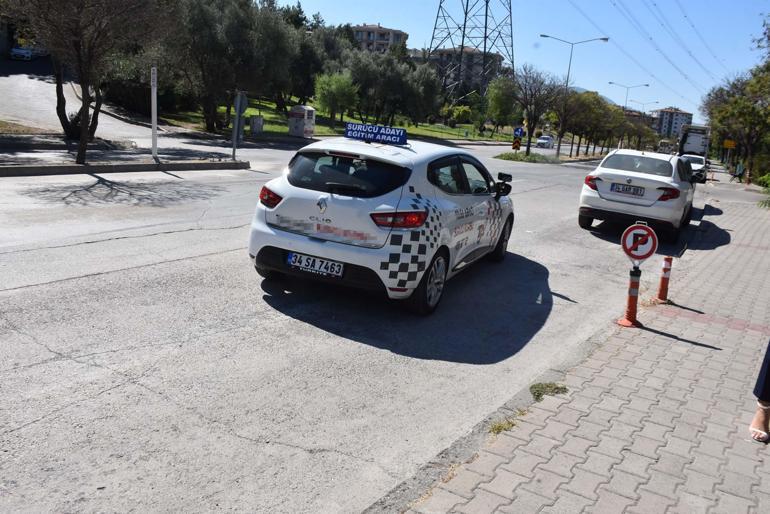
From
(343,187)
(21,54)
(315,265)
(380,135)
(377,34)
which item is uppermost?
(377,34)

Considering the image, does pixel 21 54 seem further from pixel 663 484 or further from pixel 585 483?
pixel 663 484

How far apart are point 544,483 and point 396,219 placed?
301cm

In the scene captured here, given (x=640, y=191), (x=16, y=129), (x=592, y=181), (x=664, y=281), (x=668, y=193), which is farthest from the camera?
(x=16, y=129)

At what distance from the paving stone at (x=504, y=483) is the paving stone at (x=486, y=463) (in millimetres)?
54

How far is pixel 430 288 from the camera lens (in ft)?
21.7

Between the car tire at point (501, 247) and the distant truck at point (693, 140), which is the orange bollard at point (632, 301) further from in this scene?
the distant truck at point (693, 140)

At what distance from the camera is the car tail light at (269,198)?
6.55 metres

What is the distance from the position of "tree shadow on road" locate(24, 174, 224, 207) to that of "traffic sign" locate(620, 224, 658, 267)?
7876 millimetres

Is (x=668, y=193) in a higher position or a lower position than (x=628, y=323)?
higher

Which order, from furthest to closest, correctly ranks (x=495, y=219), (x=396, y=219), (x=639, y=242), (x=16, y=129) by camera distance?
(x=16, y=129), (x=495, y=219), (x=639, y=242), (x=396, y=219)

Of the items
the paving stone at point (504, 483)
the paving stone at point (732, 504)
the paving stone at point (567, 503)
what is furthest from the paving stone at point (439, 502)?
the paving stone at point (732, 504)

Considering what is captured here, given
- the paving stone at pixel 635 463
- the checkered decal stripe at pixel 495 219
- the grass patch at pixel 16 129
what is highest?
the checkered decal stripe at pixel 495 219

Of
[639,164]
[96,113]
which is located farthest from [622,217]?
[96,113]

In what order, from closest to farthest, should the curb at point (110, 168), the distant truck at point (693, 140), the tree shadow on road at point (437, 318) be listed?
the tree shadow on road at point (437, 318) → the curb at point (110, 168) → the distant truck at point (693, 140)
